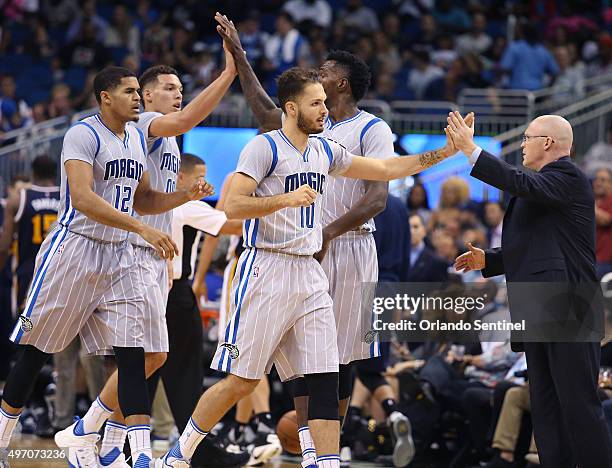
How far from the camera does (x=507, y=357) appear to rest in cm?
921

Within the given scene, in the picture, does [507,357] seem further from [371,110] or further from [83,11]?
[83,11]

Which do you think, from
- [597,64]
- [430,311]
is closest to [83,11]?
[597,64]

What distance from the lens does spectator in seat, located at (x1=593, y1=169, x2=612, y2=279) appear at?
411 inches

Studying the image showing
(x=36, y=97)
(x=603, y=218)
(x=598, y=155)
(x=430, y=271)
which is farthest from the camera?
(x=36, y=97)

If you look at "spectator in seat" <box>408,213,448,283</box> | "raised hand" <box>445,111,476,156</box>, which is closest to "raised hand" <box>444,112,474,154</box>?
"raised hand" <box>445,111,476,156</box>

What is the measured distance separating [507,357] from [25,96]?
36.4ft

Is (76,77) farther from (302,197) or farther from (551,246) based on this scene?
(551,246)

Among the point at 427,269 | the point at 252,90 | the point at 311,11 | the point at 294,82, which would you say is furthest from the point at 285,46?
the point at 294,82

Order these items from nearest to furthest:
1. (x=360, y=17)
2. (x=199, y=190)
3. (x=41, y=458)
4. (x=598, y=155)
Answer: (x=199, y=190)
(x=41, y=458)
(x=598, y=155)
(x=360, y=17)

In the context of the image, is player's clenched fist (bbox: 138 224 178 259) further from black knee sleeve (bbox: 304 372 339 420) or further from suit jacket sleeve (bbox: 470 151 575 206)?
suit jacket sleeve (bbox: 470 151 575 206)

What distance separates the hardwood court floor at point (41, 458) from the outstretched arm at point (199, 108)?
2.51m

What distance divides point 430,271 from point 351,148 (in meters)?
3.42

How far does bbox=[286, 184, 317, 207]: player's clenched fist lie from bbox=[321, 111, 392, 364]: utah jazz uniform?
1093 mm

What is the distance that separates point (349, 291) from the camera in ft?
22.9
